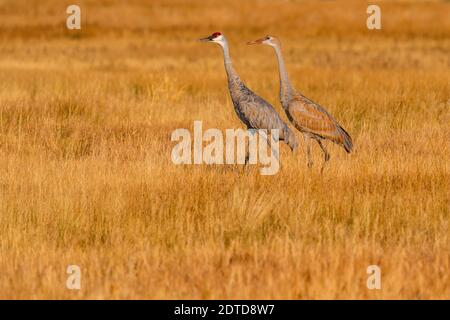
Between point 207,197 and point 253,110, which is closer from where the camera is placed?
point 207,197

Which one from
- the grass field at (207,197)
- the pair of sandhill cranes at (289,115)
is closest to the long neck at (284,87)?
the pair of sandhill cranes at (289,115)

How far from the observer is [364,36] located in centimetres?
3669

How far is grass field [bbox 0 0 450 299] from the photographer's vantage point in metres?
6.74

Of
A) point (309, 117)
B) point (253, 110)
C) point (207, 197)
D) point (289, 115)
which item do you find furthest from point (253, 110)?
point (207, 197)

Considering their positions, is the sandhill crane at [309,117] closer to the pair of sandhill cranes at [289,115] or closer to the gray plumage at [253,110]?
the pair of sandhill cranes at [289,115]

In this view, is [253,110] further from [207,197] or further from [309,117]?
[207,197]

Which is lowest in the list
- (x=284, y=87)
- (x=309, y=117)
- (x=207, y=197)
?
(x=207, y=197)

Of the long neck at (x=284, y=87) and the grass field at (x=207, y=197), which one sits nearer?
the grass field at (x=207, y=197)

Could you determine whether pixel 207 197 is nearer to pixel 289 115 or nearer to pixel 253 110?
pixel 253 110

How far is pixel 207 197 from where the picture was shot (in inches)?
350

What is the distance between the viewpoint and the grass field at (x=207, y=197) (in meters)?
6.74

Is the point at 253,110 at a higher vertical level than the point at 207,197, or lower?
higher

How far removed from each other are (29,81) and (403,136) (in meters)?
8.70

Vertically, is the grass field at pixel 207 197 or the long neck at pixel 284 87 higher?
the long neck at pixel 284 87
